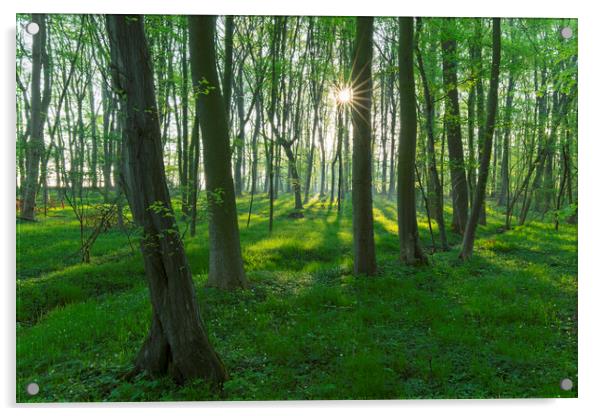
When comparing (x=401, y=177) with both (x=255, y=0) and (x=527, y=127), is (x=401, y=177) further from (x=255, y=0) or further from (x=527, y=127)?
(x=255, y=0)

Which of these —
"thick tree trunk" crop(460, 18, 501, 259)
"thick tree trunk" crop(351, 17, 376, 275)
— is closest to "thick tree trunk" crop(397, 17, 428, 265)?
"thick tree trunk" crop(351, 17, 376, 275)

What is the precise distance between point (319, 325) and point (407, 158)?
3.79 meters

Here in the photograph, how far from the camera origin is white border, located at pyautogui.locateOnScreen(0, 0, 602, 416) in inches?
141

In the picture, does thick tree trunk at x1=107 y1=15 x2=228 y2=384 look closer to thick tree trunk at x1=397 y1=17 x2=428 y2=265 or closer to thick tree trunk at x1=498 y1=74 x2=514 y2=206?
thick tree trunk at x1=397 y1=17 x2=428 y2=265

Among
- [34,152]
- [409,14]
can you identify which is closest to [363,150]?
[409,14]

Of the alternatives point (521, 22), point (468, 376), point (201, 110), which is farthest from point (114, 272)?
point (521, 22)

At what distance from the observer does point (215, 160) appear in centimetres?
552

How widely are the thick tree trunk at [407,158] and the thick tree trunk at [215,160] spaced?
3118mm

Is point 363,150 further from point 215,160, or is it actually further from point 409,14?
point 215,160

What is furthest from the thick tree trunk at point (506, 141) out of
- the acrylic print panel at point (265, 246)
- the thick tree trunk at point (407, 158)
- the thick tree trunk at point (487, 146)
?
the thick tree trunk at point (407, 158)

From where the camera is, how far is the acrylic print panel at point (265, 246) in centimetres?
324

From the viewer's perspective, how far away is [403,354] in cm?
387

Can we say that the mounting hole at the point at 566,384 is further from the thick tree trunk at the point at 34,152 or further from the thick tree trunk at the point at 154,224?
the thick tree trunk at the point at 34,152

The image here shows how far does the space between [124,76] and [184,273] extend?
1.66 m
